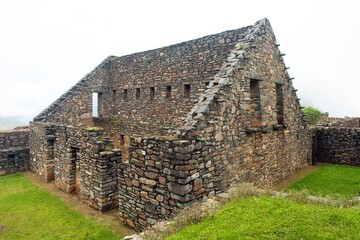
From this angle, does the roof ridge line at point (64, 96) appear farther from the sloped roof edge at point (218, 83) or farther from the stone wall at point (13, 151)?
the sloped roof edge at point (218, 83)

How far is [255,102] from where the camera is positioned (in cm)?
948

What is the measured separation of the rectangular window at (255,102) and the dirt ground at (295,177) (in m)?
2.60

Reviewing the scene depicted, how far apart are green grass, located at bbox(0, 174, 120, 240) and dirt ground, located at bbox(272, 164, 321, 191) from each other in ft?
20.8

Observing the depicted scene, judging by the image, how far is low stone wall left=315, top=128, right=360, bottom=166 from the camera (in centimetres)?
1259

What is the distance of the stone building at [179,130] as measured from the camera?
20.7 feet

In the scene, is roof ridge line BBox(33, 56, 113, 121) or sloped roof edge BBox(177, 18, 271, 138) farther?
roof ridge line BBox(33, 56, 113, 121)

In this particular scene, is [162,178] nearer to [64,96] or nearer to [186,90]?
[186,90]

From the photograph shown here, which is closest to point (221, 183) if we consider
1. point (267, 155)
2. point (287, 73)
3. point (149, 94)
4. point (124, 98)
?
point (267, 155)

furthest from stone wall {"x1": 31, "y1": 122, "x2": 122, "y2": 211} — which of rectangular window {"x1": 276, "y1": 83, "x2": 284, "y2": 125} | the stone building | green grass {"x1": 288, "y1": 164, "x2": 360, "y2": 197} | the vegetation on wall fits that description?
the vegetation on wall

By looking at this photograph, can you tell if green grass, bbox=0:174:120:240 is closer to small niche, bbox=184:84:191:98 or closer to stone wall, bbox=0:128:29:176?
stone wall, bbox=0:128:29:176

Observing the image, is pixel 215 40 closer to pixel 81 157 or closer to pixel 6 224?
pixel 81 157

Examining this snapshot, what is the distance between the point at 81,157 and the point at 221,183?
204 inches

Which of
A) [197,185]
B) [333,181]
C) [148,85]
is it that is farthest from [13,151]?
[333,181]

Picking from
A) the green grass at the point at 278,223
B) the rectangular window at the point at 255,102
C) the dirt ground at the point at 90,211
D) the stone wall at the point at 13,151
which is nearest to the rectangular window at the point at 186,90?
the rectangular window at the point at 255,102
